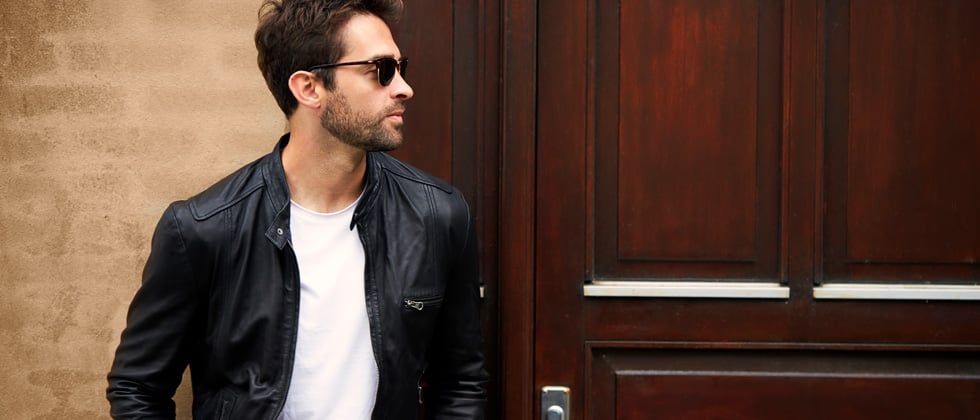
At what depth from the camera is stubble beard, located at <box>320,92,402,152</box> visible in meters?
2.30

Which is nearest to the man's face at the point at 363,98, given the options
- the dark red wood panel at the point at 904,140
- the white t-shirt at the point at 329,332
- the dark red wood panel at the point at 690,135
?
the white t-shirt at the point at 329,332

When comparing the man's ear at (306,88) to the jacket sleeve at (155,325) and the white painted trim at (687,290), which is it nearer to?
the jacket sleeve at (155,325)

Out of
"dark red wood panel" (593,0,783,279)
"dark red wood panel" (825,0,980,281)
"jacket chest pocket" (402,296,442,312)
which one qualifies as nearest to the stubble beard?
"jacket chest pocket" (402,296,442,312)

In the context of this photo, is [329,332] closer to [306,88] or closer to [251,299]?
[251,299]

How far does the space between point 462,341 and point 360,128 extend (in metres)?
0.60

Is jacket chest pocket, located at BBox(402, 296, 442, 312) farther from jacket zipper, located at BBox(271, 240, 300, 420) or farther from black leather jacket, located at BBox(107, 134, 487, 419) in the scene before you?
jacket zipper, located at BBox(271, 240, 300, 420)

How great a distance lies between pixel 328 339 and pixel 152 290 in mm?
409

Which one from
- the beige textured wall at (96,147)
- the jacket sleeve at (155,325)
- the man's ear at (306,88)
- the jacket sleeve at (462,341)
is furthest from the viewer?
the beige textured wall at (96,147)

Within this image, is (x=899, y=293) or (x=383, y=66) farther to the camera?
(x=899, y=293)

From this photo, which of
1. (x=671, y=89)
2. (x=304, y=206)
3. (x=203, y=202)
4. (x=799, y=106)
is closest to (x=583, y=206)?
(x=671, y=89)

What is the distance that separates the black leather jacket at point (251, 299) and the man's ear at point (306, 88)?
6.1 inches

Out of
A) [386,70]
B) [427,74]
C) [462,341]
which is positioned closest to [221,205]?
[386,70]

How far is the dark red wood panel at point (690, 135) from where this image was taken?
2.83 m

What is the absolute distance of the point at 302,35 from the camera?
7.62 feet
